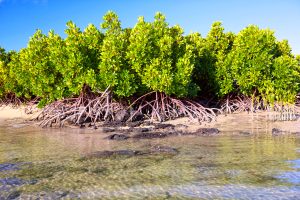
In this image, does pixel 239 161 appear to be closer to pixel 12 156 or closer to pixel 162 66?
pixel 12 156

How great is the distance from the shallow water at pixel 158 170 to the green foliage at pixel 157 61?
397cm

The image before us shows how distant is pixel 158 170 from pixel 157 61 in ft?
25.2

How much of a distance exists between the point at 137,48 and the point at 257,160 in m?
7.76

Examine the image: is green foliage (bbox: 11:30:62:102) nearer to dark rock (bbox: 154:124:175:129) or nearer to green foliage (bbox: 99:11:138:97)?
green foliage (bbox: 99:11:138:97)

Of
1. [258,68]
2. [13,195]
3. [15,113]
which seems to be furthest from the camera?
[15,113]

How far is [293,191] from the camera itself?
179 inches

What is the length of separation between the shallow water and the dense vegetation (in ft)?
14.3

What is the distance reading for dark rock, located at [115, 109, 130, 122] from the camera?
13.5m

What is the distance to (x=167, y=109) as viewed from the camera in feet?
45.9

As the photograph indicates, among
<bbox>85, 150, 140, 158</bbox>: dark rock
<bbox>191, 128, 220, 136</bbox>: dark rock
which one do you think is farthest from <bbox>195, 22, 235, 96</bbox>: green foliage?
<bbox>85, 150, 140, 158</bbox>: dark rock

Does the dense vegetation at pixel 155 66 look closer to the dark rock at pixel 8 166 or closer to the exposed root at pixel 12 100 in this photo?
the exposed root at pixel 12 100

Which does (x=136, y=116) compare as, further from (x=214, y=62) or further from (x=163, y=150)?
(x=163, y=150)

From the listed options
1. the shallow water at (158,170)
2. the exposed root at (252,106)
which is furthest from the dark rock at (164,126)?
the exposed root at (252,106)

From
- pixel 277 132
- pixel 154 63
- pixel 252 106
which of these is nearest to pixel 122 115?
pixel 154 63
